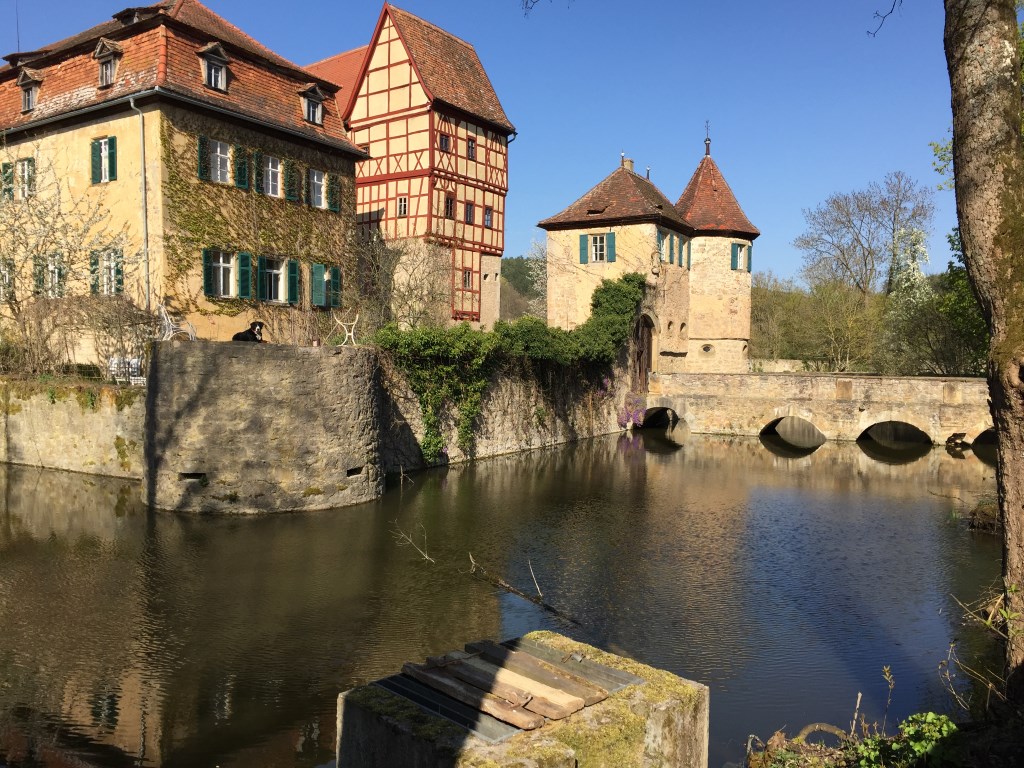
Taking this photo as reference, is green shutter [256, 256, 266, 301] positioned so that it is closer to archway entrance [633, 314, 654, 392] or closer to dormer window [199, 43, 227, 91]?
dormer window [199, 43, 227, 91]

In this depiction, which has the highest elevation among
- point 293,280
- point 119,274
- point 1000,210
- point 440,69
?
point 440,69

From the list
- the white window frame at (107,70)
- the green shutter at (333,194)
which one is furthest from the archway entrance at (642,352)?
the white window frame at (107,70)

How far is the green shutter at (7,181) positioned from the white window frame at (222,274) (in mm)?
5824

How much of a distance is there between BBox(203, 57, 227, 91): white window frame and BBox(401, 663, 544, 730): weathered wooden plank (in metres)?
18.9

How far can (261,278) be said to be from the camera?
2080 cm

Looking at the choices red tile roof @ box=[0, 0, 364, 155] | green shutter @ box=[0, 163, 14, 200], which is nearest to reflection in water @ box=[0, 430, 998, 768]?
green shutter @ box=[0, 163, 14, 200]

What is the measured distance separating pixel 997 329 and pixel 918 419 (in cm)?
2298

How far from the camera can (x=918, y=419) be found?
83.1 ft

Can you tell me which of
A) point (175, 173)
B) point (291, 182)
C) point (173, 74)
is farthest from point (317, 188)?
point (173, 74)

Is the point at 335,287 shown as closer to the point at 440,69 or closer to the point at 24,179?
the point at 24,179

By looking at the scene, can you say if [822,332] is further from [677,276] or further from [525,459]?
[525,459]

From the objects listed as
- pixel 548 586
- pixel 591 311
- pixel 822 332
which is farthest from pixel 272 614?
pixel 822 332

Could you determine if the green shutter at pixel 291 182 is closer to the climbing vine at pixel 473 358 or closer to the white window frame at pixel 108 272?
the white window frame at pixel 108 272

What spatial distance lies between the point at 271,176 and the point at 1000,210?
1927cm
